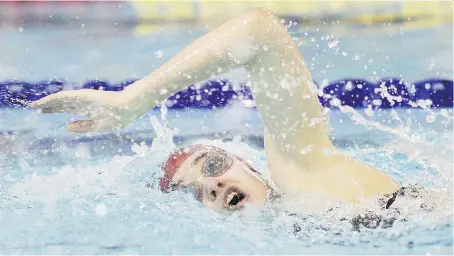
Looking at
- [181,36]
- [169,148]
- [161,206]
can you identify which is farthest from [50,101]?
[181,36]

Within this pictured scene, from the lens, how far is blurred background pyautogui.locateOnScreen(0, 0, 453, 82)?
295 cm

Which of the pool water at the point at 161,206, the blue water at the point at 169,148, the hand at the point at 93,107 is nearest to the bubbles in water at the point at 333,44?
the blue water at the point at 169,148

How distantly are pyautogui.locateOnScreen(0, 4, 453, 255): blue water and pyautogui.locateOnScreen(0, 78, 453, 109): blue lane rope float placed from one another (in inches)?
1.7

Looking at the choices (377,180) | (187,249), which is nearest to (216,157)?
(187,249)

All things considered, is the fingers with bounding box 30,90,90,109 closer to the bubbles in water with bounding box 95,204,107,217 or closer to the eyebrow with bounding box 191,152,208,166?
the eyebrow with bounding box 191,152,208,166

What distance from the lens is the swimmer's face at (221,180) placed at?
135cm

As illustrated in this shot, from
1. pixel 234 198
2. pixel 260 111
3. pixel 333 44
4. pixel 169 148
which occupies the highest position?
pixel 333 44

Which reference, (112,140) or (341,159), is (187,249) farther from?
(112,140)

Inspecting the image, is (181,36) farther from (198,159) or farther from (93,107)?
(93,107)

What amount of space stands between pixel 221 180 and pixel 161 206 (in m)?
0.26

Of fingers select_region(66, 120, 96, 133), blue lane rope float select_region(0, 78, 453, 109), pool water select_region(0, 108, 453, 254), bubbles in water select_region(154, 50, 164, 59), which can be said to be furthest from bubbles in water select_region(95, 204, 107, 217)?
bubbles in water select_region(154, 50, 164, 59)

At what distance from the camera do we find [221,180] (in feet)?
4.43

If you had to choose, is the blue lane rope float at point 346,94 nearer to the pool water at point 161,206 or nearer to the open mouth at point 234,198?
the pool water at point 161,206

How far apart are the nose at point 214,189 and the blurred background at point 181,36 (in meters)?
1.63
